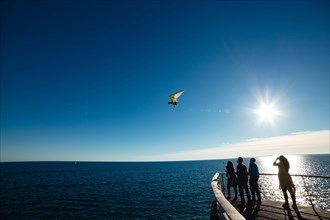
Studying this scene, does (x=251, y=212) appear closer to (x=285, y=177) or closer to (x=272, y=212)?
(x=272, y=212)

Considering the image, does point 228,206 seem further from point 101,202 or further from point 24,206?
point 24,206

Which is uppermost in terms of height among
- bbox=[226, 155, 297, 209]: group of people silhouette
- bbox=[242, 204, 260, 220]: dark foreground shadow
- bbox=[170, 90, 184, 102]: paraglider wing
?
bbox=[170, 90, 184, 102]: paraglider wing

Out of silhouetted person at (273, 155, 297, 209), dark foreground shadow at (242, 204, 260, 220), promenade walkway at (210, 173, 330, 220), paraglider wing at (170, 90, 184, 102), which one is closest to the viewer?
promenade walkway at (210, 173, 330, 220)

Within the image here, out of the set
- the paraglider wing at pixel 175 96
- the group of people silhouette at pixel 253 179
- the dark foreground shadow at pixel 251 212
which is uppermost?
the paraglider wing at pixel 175 96

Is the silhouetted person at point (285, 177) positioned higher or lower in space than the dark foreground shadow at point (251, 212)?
higher

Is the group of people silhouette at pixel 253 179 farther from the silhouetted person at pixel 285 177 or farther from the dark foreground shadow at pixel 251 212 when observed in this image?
the dark foreground shadow at pixel 251 212

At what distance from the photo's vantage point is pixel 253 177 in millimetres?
9516

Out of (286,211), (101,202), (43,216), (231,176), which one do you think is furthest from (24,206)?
(286,211)

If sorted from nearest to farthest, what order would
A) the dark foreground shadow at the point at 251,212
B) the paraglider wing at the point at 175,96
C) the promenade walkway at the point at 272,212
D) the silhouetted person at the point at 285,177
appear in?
the promenade walkway at the point at 272,212
the dark foreground shadow at the point at 251,212
the silhouetted person at the point at 285,177
the paraglider wing at the point at 175,96

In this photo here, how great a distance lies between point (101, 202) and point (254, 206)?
107 feet

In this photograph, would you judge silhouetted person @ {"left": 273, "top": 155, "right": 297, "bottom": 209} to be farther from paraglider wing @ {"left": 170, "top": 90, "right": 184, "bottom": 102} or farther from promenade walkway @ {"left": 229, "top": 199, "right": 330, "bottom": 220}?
paraglider wing @ {"left": 170, "top": 90, "right": 184, "bottom": 102}

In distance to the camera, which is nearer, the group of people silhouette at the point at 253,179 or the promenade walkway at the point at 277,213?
the promenade walkway at the point at 277,213

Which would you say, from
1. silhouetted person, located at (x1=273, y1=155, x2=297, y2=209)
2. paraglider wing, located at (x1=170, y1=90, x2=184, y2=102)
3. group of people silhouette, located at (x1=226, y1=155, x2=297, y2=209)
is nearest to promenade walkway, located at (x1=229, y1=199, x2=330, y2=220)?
group of people silhouette, located at (x1=226, y1=155, x2=297, y2=209)

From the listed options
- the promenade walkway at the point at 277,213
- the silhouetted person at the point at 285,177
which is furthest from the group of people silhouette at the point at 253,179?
the promenade walkway at the point at 277,213
